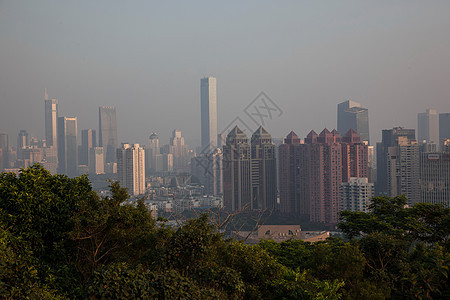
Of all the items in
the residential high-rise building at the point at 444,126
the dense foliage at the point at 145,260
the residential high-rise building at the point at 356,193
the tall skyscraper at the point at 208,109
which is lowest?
the residential high-rise building at the point at 356,193

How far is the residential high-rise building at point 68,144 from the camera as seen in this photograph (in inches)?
1811

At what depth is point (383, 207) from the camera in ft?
20.1

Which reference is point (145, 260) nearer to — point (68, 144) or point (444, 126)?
point (444, 126)

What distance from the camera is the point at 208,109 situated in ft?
238

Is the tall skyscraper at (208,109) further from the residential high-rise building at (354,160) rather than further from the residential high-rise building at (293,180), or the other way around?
the residential high-rise building at (354,160)

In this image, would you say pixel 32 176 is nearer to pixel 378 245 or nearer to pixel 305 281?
pixel 305 281

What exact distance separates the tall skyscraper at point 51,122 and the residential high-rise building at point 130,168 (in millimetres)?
11727

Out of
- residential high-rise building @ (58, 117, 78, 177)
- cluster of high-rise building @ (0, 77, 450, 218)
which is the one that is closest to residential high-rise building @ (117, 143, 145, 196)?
cluster of high-rise building @ (0, 77, 450, 218)

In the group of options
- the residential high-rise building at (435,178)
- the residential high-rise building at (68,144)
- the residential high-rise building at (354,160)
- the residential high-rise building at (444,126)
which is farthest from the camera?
the residential high-rise building at (68,144)

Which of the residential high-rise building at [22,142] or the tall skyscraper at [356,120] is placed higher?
the tall skyscraper at [356,120]

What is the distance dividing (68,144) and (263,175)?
29.7 meters

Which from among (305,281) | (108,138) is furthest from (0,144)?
(305,281)

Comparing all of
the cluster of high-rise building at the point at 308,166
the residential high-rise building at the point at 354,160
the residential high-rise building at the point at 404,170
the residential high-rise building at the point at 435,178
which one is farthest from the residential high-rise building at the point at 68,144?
the residential high-rise building at the point at 435,178

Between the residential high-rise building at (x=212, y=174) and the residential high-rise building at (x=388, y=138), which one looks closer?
the residential high-rise building at (x=388, y=138)
